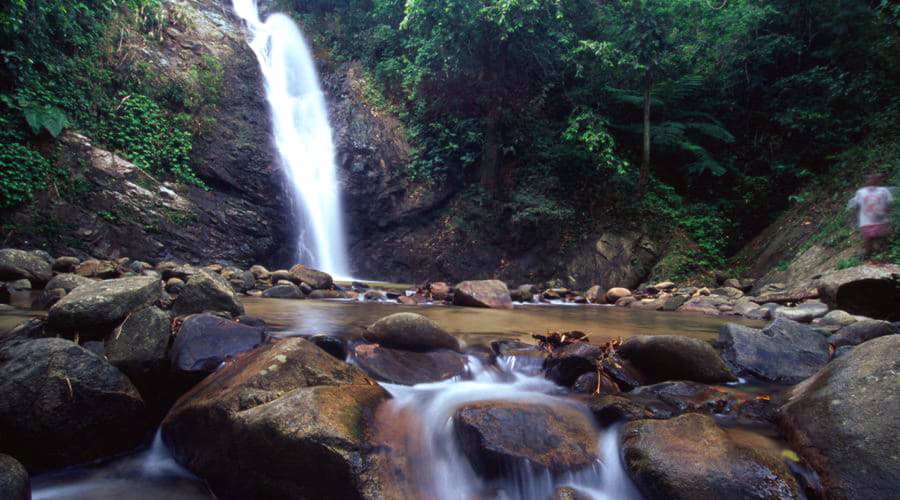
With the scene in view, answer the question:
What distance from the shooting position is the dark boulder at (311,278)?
9664 mm

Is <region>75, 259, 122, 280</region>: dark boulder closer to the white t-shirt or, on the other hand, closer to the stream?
the stream

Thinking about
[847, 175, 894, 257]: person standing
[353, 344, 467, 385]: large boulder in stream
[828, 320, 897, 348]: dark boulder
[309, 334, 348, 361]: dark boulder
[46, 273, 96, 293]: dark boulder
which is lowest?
[353, 344, 467, 385]: large boulder in stream

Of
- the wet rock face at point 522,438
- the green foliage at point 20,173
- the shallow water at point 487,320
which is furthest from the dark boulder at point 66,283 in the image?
the wet rock face at point 522,438

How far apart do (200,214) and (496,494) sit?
11.6 metres

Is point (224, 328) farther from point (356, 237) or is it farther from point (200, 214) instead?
point (356, 237)

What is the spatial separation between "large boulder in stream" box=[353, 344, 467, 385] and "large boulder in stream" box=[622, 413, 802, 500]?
1.68 metres

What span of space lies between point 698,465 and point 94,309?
15.0ft

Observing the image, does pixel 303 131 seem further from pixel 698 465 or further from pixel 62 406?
pixel 698 465

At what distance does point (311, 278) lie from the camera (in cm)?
980

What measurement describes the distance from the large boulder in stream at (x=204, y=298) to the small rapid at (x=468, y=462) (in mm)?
2428

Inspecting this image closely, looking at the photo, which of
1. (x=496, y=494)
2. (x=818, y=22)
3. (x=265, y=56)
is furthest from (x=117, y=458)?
(x=818, y=22)

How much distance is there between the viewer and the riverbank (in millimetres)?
2623

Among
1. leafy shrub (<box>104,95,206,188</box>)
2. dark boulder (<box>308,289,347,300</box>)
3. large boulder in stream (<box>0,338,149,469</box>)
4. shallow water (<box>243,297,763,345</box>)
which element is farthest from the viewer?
leafy shrub (<box>104,95,206,188</box>)

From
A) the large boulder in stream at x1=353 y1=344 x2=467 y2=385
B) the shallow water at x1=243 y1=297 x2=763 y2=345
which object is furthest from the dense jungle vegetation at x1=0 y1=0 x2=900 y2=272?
the large boulder in stream at x1=353 y1=344 x2=467 y2=385
